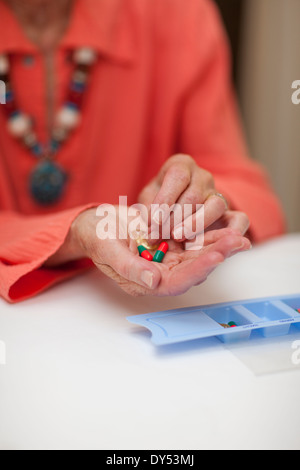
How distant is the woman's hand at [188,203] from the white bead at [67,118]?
35 cm

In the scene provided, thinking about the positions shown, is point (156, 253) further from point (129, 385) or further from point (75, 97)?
point (75, 97)

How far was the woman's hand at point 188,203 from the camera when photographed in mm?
568

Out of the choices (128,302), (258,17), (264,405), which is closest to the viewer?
(264,405)

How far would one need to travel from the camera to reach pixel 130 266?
0.50 metres

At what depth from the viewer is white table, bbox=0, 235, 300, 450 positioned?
0.38 meters

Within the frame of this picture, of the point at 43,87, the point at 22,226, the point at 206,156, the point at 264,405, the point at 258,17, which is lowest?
the point at 264,405

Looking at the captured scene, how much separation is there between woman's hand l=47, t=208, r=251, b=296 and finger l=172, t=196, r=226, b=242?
A: 0.06 feet

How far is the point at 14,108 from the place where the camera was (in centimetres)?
90

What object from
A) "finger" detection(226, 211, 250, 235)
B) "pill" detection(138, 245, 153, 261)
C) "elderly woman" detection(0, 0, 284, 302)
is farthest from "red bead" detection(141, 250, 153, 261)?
"elderly woman" detection(0, 0, 284, 302)

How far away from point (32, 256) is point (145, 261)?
0.59 feet

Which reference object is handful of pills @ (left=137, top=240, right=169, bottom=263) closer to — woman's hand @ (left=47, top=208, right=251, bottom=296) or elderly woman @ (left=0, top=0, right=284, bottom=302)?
woman's hand @ (left=47, top=208, right=251, bottom=296)

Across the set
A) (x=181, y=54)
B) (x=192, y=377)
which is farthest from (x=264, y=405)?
(x=181, y=54)

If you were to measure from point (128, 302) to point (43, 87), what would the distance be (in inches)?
19.1

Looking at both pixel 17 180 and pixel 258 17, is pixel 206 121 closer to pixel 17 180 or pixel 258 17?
pixel 17 180
